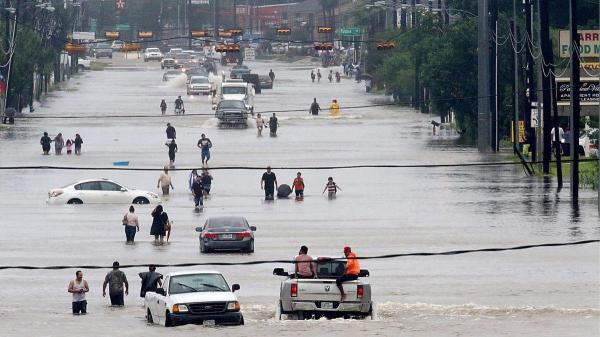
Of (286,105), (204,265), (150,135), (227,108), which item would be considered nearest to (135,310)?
(204,265)

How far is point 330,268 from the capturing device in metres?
34.5

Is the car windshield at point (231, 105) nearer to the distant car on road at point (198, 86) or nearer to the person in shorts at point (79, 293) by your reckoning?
the distant car on road at point (198, 86)

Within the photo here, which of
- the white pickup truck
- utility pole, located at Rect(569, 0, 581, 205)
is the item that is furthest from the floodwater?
utility pole, located at Rect(569, 0, 581, 205)

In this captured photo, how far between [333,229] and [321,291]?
18.0 meters

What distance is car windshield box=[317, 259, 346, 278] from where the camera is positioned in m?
34.4

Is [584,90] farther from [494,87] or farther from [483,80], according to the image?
[494,87]

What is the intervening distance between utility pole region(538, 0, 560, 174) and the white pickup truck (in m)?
31.0

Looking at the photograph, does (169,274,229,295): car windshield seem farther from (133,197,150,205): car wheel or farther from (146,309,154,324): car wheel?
(133,197,150,205): car wheel

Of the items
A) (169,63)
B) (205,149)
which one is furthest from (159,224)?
(169,63)

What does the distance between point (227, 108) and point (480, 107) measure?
22.4 meters

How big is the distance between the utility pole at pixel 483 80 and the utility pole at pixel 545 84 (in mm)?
9362

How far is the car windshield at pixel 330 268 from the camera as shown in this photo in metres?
34.4

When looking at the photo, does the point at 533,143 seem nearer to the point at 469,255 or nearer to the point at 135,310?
the point at 469,255

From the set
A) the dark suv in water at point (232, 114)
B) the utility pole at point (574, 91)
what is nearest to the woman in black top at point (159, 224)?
the utility pole at point (574, 91)
